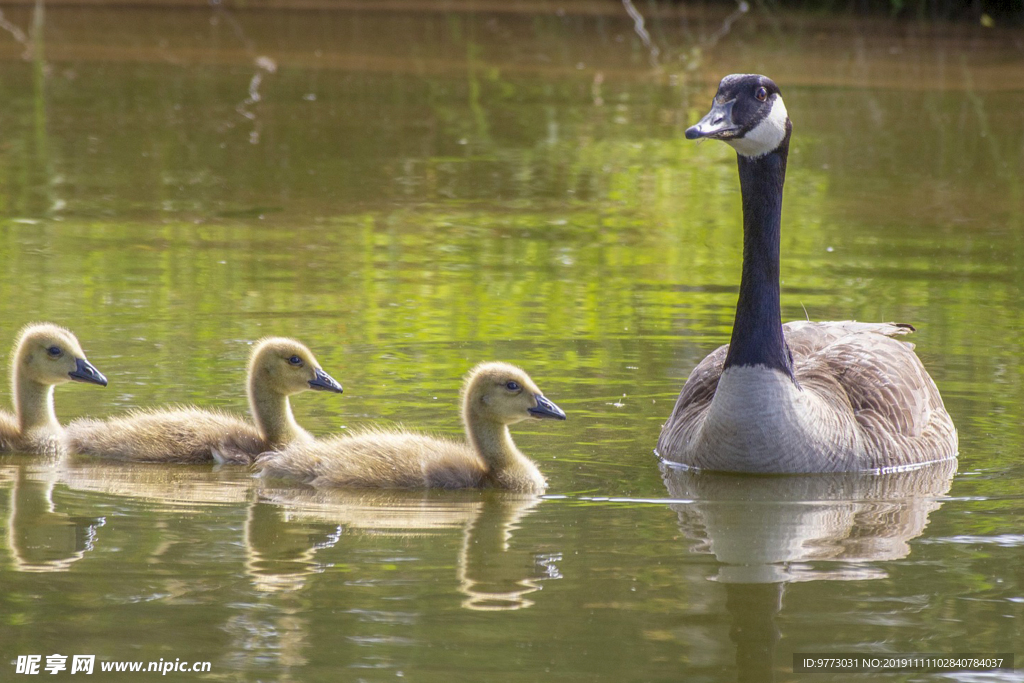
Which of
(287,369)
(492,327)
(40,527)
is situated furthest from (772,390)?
(40,527)

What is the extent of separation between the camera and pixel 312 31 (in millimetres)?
29438

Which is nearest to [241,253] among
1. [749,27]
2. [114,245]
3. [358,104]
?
[114,245]

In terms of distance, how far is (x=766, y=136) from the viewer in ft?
27.1

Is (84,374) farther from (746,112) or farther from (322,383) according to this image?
(746,112)

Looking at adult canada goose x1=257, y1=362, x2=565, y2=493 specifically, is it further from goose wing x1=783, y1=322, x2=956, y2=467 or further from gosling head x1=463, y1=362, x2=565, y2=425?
goose wing x1=783, y1=322, x2=956, y2=467

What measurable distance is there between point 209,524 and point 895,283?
269 inches

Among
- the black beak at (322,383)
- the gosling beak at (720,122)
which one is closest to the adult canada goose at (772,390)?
the gosling beak at (720,122)

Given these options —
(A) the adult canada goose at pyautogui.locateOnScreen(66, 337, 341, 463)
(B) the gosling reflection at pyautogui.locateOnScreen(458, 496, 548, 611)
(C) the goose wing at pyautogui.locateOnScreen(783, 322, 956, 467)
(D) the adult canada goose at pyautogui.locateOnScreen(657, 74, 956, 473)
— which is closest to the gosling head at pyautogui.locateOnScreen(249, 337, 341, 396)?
(A) the adult canada goose at pyautogui.locateOnScreen(66, 337, 341, 463)

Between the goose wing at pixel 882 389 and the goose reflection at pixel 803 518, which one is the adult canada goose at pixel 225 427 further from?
the goose wing at pixel 882 389

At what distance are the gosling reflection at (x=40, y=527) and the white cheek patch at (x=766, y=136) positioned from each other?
138 inches

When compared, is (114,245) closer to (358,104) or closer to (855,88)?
(358,104)

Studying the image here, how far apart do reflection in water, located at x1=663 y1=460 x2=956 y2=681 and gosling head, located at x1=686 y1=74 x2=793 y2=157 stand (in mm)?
1647

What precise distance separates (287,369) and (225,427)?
1.38 ft

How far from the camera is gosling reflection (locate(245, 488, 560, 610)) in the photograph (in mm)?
6441
